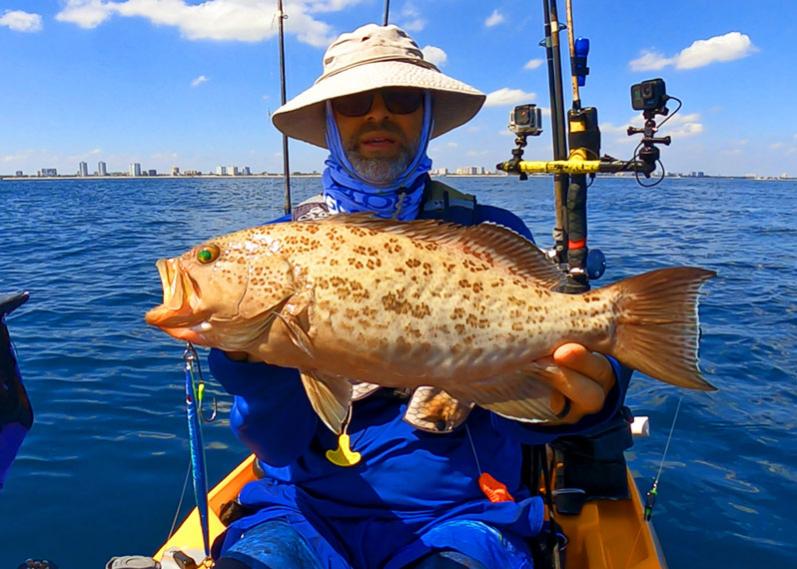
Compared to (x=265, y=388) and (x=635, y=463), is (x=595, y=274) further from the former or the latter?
(x=265, y=388)

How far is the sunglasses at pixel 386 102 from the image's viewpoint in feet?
9.68

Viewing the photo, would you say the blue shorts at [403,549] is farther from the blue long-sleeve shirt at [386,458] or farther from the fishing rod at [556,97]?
the fishing rod at [556,97]

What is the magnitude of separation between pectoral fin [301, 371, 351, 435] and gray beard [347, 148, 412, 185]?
1202 millimetres

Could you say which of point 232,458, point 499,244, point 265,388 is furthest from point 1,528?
point 499,244

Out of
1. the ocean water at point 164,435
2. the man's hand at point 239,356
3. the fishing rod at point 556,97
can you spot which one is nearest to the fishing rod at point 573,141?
the fishing rod at point 556,97

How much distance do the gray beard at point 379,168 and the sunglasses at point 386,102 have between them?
20cm

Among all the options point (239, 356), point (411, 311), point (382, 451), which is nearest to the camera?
point (411, 311)

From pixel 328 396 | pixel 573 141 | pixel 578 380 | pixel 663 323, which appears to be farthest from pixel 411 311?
pixel 573 141

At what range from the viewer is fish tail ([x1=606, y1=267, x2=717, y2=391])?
81.1 inches

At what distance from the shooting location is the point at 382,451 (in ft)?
8.88

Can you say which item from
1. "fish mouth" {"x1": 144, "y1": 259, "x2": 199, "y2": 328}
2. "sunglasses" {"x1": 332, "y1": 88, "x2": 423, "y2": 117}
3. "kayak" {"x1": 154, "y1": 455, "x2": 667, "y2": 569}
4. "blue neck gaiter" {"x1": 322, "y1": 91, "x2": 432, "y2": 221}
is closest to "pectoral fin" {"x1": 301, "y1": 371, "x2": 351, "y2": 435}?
"fish mouth" {"x1": 144, "y1": 259, "x2": 199, "y2": 328}

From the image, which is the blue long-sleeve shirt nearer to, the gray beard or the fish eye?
the fish eye

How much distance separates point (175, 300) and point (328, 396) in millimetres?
594

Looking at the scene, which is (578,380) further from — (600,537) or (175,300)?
(600,537)
